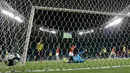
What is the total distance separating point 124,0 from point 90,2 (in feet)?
7.23

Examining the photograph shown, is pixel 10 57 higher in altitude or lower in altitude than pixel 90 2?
lower

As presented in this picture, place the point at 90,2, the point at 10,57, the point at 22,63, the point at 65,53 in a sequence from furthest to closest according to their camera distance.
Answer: the point at 65,53 → the point at 90,2 → the point at 22,63 → the point at 10,57

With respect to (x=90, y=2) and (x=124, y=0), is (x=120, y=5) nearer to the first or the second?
(x=124, y=0)

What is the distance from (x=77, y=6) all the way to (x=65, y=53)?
8.97 meters

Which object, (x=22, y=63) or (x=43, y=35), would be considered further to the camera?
(x=43, y=35)

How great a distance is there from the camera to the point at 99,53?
18484 millimetres

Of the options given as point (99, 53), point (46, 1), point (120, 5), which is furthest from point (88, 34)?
point (46, 1)

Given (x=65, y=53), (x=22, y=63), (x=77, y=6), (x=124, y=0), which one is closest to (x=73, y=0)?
(x=77, y=6)

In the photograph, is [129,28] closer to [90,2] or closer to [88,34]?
[88,34]

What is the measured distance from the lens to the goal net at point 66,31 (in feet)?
21.7

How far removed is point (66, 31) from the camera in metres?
19.3

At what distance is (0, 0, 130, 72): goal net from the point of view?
6625 millimetres

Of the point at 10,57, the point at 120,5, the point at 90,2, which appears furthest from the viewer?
the point at 120,5

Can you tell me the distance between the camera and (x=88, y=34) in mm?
19125
